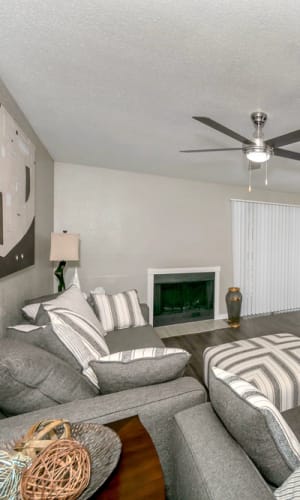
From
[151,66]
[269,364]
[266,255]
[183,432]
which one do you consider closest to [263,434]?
[183,432]

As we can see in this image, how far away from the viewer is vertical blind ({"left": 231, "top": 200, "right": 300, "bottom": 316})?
177 inches

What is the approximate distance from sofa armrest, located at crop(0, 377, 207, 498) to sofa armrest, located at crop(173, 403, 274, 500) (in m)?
0.07

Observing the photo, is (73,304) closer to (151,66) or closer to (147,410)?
(147,410)

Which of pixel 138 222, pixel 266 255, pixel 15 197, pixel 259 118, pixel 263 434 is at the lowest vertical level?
pixel 263 434

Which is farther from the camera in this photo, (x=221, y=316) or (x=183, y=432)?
(x=221, y=316)

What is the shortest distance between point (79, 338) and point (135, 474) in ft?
2.56

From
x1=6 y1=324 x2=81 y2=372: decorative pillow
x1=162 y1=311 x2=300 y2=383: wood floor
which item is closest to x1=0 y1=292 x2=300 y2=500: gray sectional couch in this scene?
x1=6 y1=324 x2=81 y2=372: decorative pillow

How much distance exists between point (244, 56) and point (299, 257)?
4.82m

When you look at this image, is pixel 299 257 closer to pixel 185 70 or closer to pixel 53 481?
pixel 185 70

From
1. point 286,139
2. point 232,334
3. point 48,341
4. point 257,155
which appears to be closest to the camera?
point 48,341

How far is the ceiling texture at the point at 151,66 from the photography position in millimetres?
1060

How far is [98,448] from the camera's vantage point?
725 millimetres

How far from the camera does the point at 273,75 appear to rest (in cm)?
143

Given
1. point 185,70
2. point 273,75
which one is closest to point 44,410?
point 185,70
